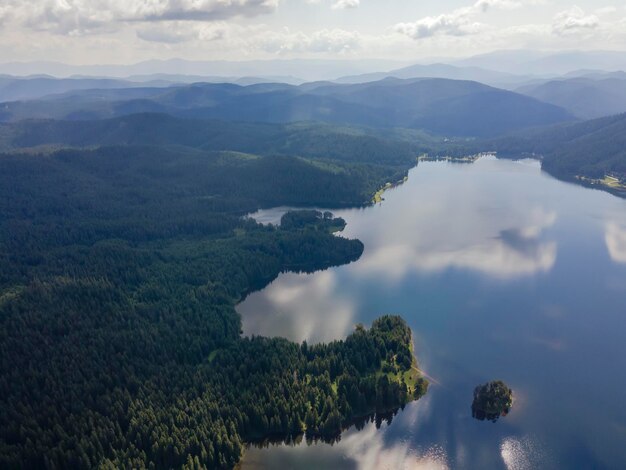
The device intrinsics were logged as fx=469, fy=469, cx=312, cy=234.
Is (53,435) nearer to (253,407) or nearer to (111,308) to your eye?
(253,407)

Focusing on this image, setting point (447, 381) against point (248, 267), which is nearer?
point (447, 381)

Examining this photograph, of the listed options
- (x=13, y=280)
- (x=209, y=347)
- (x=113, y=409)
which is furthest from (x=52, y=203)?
(x=113, y=409)

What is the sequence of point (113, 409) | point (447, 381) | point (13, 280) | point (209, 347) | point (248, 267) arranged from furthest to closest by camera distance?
point (248, 267) → point (13, 280) → point (209, 347) → point (447, 381) → point (113, 409)

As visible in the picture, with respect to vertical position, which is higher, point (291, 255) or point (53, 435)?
point (53, 435)

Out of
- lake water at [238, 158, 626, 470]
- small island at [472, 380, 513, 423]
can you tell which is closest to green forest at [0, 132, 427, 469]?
lake water at [238, 158, 626, 470]

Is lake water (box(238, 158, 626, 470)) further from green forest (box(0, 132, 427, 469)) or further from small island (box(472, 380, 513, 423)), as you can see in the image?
green forest (box(0, 132, 427, 469))

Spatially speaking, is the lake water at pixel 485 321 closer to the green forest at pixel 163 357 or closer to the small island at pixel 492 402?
the small island at pixel 492 402
